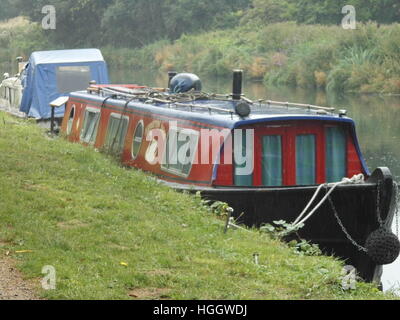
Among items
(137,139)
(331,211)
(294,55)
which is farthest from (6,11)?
(331,211)

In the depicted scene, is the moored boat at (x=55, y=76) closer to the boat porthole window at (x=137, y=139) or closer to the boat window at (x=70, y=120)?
the boat window at (x=70, y=120)

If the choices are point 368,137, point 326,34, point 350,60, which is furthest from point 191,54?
point 368,137

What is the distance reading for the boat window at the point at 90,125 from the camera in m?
15.2

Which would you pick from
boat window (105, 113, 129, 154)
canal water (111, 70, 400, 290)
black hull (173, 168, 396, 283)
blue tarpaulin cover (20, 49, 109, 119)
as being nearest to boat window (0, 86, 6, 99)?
blue tarpaulin cover (20, 49, 109, 119)

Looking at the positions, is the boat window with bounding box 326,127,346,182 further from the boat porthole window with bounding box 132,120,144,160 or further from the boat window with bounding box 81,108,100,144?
the boat window with bounding box 81,108,100,144

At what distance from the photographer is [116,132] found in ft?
46.8

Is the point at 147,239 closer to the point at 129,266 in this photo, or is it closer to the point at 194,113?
the point at 129,266

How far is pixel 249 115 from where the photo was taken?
1130cm

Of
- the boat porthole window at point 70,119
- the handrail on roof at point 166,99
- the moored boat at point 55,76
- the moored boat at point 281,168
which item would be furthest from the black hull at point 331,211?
the moored boat at point 55,76

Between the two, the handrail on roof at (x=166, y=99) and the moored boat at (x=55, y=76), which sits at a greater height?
the handrail on roof at (x=166, y=99)

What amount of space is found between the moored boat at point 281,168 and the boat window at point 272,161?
0.04ft

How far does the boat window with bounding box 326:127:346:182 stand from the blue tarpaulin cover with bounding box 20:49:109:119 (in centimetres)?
1135

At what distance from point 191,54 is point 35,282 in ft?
141

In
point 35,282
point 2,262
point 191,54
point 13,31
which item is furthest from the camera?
point 13,31
